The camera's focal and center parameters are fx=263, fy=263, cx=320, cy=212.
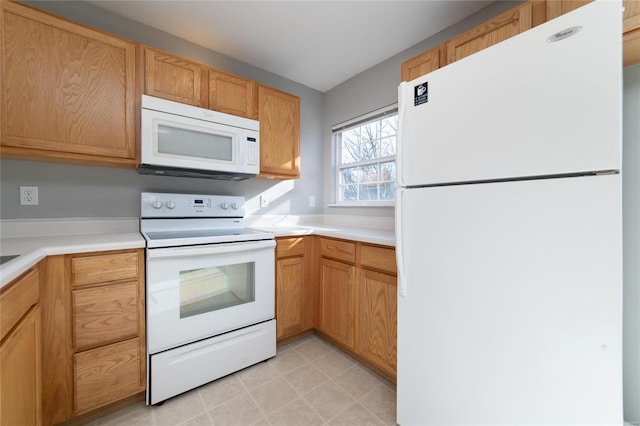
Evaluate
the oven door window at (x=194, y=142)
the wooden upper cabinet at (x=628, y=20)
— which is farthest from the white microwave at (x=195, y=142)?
the wooden upper cabinet at (x=628, y=20)

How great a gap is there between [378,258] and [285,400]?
3.28 feet

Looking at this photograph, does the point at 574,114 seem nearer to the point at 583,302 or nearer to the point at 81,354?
the point at 583,302

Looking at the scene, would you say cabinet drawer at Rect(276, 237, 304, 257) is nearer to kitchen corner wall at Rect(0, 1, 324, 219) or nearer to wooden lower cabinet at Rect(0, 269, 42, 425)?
kitchen corner wall at Rect(0, 1, 324, 219)

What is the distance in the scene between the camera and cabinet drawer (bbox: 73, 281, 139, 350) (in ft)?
4.30

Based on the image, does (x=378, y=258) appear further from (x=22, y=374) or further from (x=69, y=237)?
(x=69, y=237)

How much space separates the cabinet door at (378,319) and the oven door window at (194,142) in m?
1.31

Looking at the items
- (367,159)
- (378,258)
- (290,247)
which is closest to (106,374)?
(290,247)

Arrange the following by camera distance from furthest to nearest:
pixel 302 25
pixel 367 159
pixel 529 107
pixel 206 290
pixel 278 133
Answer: pixel 367 159
pixel 278 133
pixel 302 25
pixel 206 290
pixel 529 107

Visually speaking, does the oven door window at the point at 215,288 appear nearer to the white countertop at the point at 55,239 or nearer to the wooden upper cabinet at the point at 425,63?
the white countertop at the point at 55,239

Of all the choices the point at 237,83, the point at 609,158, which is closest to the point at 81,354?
the point at 237,83

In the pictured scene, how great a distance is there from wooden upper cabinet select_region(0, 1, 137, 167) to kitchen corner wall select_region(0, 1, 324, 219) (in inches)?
6.5

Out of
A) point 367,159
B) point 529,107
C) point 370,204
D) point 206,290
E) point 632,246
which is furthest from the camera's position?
point 367,159

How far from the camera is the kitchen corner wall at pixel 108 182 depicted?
1.57 metres

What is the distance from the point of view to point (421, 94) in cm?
119
